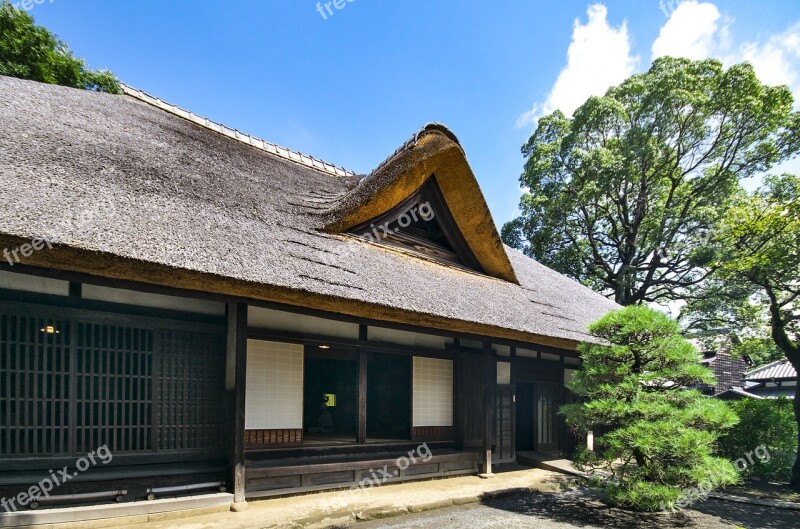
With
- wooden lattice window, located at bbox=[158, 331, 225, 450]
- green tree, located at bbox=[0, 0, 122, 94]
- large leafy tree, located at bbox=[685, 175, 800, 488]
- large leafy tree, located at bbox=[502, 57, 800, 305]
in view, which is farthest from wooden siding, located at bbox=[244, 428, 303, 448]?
large leafy tree, located at bbox=[502, 57, 800, 305]

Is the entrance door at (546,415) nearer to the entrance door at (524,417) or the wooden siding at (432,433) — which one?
the entrance door at (524,417)

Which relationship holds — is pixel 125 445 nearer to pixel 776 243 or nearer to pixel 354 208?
pixel 354 208

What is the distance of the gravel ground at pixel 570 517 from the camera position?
553cm

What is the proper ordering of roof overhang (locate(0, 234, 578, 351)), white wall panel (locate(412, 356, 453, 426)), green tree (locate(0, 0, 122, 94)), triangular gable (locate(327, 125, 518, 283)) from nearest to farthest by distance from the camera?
roof overhang (locate(0, 234, 578, 351)) < triangular gable (locate(327, 125, 518, 283)) < white wall panel (locate(412, 356, 453, 426)) < green tree (locate(0, 0, 122, 94))

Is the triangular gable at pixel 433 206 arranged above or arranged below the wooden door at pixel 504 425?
above

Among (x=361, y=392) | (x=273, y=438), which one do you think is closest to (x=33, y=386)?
(x=273, y=438)

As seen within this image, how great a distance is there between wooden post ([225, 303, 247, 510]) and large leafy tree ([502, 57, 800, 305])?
17064 millimetres

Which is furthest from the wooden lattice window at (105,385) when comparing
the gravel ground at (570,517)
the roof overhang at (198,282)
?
the gravel ground at (570,517)

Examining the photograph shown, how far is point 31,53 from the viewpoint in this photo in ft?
42.0

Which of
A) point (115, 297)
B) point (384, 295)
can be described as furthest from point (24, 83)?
point (384, 295)

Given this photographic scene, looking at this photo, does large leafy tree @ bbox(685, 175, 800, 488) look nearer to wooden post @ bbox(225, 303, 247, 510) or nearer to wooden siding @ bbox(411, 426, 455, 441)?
wooden siding @ bbox(411, 426, 455, 441)

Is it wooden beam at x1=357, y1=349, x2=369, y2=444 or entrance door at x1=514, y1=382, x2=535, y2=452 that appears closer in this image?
wooden beam at x1=357, y1=349, x2=369, y2=444

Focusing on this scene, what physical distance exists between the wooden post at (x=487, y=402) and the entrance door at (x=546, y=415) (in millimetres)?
2306

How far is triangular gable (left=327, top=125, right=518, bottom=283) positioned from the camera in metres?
7.48
